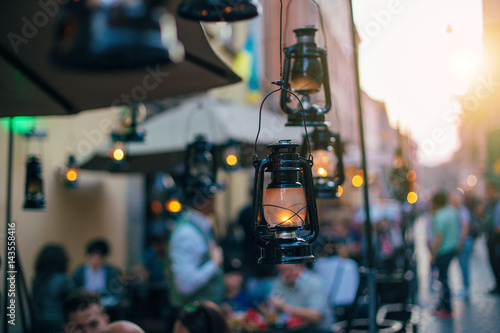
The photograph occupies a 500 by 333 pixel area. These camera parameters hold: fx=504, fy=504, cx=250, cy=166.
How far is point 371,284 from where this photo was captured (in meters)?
2.63

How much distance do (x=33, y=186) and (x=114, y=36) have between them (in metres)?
2.96

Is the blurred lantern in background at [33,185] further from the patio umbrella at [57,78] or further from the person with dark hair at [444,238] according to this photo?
the person with dark hair at [444,238]

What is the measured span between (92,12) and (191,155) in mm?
3315

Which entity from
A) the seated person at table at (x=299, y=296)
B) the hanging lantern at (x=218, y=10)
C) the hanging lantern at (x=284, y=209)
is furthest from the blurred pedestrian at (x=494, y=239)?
the hanging lantern at (x=218, y=10)

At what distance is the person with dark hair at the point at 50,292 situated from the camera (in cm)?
471

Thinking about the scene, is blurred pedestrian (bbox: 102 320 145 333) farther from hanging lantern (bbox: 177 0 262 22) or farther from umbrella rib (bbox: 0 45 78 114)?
hanging lantern (bbox: 177 0 262 22)

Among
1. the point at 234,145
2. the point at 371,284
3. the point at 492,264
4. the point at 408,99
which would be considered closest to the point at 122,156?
the point at 234,145

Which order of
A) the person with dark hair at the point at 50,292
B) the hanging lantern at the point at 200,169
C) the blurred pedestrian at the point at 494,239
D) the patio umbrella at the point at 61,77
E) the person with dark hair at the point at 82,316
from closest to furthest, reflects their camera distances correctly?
the patio umbrella at the point at 61,77, the person with dark hair at the point at 82,316, the hanging lantern at the point at 200,169, the person with dark hair at the point at 50,292, the blurred pedestrian at the point at 494,239

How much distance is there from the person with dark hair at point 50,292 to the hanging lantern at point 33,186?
1684 mm

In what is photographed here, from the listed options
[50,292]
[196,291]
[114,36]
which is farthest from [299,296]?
[114,36]

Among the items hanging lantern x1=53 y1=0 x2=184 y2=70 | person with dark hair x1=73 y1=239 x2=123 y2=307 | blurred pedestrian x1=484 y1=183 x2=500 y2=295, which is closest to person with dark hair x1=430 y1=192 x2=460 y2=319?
blurred pedestrian x1=484 y1=183 x2=500 y2=295

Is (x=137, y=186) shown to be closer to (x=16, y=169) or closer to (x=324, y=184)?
(x=16, y=169)

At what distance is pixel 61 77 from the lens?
3115 millimetres

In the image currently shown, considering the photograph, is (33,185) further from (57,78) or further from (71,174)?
(71,174)
